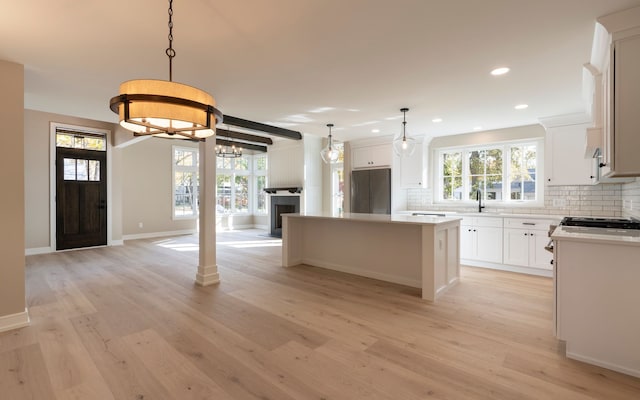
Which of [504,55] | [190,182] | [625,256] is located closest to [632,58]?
[504,55]

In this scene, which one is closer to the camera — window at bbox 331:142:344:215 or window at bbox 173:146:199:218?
window at bbox 331:142:344:215

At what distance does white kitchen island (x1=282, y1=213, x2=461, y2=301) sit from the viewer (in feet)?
11.4

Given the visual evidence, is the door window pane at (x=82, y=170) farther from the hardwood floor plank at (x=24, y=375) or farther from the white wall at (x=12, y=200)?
the hardwood floor plank at (x=24, y=375)

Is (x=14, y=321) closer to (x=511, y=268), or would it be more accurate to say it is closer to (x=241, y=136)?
(x=241, y=136)

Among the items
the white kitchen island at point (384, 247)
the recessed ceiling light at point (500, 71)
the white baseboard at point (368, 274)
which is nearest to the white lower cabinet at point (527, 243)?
the white kitchen island at point (384, 247)

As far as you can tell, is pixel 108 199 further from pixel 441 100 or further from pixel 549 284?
pixel 549 284

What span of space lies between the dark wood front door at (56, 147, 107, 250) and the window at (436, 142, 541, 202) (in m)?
7.42

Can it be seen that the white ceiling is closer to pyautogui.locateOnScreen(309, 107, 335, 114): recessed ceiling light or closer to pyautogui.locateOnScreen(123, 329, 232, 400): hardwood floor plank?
pyautogui.locateOnScreen(309, 107, 335, 114): recessed ceiling light

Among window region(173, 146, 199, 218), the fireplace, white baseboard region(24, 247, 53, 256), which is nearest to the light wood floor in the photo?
white baseboard region(24, 247, 53, 256)

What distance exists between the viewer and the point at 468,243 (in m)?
5.11

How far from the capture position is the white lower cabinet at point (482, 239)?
190 inches

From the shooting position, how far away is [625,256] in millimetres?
2031

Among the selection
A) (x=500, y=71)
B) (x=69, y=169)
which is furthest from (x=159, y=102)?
(x=69, y=169)

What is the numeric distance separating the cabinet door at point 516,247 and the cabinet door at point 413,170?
1842 millimetres
